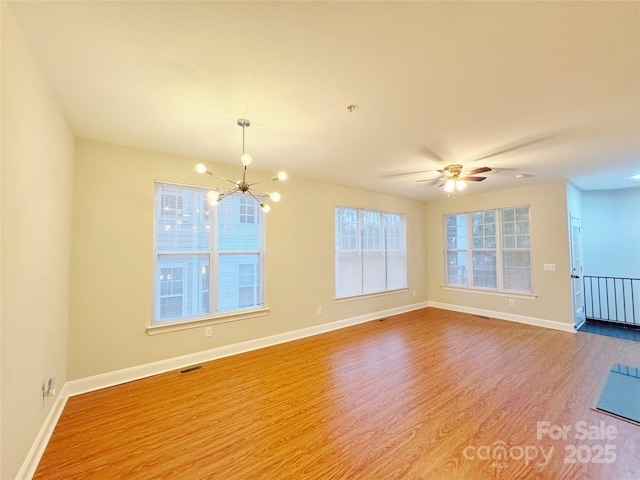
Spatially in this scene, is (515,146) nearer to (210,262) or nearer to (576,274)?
(576,274)

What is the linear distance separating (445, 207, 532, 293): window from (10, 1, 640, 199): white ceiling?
232 centimetres

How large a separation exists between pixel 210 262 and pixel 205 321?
2.58ft

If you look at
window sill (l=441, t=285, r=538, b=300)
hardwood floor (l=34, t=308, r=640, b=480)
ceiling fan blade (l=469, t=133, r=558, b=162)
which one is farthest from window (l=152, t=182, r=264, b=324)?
window sill (l=441, t=285, r=538, b=300)

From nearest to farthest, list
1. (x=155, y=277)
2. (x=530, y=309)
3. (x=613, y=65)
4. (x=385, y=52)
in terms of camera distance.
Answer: (x=385, y=52)
(x=613, y=65)
(x=155, y=277)
(x=530, y=309)

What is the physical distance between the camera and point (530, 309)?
515 cm

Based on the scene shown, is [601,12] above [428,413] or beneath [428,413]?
above

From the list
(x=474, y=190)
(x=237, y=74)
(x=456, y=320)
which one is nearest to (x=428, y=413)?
(x=237, y=74)

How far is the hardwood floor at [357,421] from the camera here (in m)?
1.83

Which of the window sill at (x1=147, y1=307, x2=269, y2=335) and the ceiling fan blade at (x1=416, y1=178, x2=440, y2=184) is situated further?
the ceiling fan blade at (x1=416, y1=178, x2=440, y2=184)

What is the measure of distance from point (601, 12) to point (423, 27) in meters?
0.87

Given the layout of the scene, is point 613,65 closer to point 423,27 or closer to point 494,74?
point 494,74

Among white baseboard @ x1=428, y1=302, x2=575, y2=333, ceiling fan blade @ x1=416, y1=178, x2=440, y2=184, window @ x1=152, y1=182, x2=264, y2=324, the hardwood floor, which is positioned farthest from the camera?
white baseboard @ x1=428, y1=302, x2=575, y2=333

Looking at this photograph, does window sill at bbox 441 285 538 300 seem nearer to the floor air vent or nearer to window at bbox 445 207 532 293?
window at bbox 445 207 532 293

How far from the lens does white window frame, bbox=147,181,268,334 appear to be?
3.32 m
